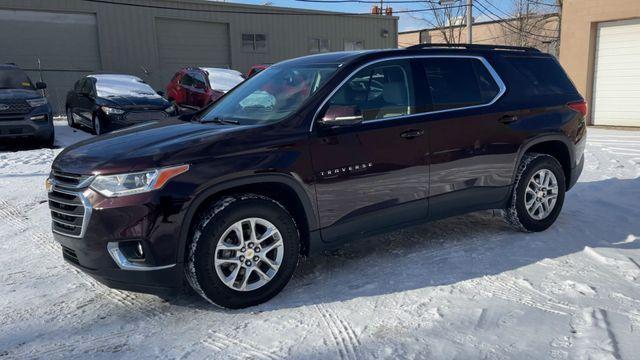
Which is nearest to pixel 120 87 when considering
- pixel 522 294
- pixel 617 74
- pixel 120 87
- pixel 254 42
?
pixel 120 87

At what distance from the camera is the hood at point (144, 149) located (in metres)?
3.30

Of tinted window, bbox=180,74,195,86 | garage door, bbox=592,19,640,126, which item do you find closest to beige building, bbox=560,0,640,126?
garage door, bbox=592,19,640,126

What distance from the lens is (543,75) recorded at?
209 inches

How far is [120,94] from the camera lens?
38.4 ft

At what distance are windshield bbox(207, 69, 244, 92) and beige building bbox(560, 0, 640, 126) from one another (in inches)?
367

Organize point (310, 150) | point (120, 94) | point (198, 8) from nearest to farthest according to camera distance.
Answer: point (310, 150) < point (120, 94) < point (198, 8)

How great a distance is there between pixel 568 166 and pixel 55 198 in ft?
15.8

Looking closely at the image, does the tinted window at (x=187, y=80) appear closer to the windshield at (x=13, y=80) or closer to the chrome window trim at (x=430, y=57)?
the windshield at (x=13, y=80)

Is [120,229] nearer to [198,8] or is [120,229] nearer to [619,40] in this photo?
[619,40]

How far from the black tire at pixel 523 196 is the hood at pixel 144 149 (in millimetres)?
2842

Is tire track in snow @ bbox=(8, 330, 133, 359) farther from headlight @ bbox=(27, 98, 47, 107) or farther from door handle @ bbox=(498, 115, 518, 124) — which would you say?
headlight @ bbox=(27, 98, 47, 107)

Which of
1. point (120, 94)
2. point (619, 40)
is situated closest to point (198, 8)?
point (120, 94)

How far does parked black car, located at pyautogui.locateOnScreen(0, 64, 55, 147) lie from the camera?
998cm

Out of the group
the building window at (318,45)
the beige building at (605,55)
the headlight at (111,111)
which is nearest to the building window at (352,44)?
the building window at (318,45)
